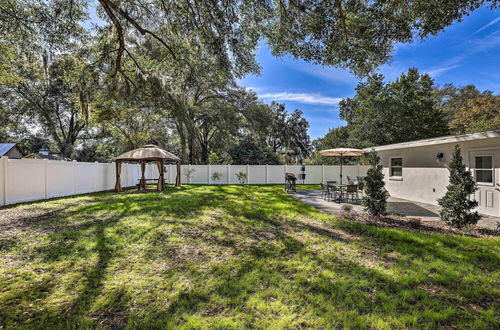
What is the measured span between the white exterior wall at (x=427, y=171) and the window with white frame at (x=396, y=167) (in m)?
0.19

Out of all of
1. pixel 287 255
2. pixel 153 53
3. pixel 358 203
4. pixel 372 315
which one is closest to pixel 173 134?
pixel 153 53

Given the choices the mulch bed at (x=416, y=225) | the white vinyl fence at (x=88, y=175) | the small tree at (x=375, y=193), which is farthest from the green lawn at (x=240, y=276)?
the white vinyl fence at (x=88, y=175)

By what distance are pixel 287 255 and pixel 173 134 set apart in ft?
72.5

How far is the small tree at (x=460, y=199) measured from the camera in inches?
203

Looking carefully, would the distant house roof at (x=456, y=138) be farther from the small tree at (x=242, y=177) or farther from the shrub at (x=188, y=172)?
the shrub at (x=188, y=172)

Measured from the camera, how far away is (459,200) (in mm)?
5199

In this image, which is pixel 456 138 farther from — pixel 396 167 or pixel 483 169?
pixel 396 167

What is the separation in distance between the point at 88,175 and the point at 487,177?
15509mm

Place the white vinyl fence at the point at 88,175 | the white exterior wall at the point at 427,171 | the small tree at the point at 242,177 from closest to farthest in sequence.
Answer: the white exterior wall at the point at 427,171 → the white vinyl fence at the point at 88,175 → the small tree at the point at 242,177

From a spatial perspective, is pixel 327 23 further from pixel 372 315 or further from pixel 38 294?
pixel 38 294

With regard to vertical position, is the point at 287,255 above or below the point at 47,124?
below

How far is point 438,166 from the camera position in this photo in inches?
324

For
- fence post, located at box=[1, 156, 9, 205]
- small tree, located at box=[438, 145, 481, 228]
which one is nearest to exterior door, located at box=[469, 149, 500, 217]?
small tree, located at box=[438, 145, 481, 228]

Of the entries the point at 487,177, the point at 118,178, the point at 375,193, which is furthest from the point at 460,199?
the point at 118,178
